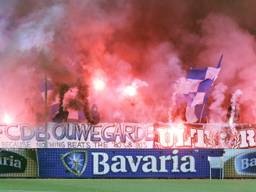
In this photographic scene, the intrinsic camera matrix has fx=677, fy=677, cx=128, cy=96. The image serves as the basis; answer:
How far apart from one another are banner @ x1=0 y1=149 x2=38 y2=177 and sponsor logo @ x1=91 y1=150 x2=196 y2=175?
1928 millimetres

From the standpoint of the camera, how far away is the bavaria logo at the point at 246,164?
21.7 meters

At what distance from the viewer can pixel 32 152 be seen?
70.5 ft

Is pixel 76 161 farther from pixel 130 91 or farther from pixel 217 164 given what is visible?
pixel 130 91

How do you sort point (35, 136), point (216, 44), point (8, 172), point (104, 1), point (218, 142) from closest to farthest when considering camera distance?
point (8, 172), point (35, 136), point (218, 142), point (104, 1), point (216, 44)

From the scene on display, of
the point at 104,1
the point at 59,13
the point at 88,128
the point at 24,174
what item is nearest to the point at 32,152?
the point at 24,174

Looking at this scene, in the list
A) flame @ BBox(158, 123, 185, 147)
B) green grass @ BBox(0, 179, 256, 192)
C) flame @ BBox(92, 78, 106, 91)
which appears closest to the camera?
green grass @ BBox(0, 179, 256, 192)

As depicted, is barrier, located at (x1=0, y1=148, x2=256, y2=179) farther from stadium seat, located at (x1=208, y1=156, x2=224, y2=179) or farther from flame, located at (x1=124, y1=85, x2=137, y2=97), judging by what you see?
flame, located at (x1=124, y1=85, x2=137, y2=97)

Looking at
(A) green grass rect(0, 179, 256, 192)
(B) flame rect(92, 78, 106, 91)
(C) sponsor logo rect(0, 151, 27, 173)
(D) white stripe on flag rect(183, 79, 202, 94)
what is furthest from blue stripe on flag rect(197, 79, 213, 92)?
(C) sponsor logo rect(0, 151, 27, 173)

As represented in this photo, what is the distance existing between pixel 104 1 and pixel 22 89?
19.4 feet

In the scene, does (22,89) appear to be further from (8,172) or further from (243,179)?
(243,179)

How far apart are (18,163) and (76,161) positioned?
183cm

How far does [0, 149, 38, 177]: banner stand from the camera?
→ 21211mm

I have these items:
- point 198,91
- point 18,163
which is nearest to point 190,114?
point 198,91

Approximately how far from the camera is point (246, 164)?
21.8 m
